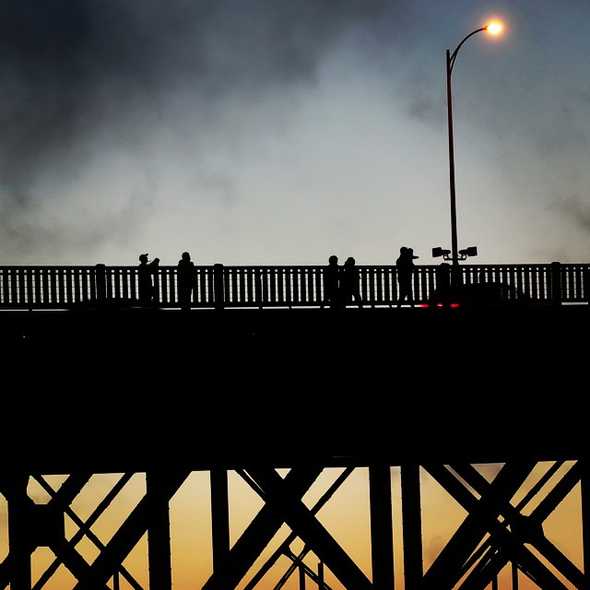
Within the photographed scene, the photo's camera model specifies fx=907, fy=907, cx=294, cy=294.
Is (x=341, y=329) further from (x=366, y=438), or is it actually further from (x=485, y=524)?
(x=485, y=524)

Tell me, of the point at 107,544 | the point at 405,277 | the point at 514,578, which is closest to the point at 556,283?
the point at 405,277

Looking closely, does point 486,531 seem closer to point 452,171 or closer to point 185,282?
point 185,282

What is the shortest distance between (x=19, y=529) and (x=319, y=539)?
14.4 feet

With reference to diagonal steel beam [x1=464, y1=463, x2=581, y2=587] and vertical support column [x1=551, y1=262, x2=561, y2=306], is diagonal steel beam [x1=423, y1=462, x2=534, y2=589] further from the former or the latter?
vertical support column [x1=551, y1=262, x2=561, y2=306]

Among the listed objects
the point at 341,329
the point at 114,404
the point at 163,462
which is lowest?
the point at 163,462

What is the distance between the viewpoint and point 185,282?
18766 millimetres

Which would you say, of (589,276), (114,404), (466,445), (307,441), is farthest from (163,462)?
(589,276)

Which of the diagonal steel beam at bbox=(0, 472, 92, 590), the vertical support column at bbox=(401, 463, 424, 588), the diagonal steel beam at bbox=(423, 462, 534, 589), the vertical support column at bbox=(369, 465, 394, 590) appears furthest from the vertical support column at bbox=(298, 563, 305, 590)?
the diagonal steel beam at bbox=(0, 472, 92, 590)

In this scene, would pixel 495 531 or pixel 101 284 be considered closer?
pixel 495 531

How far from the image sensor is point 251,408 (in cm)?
1156

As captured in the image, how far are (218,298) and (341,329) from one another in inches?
263

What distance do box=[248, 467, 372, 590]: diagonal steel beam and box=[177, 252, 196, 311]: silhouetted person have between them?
8.42 metres

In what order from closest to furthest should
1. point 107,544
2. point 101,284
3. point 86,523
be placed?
point 107,544, point 86,523, point 101,284

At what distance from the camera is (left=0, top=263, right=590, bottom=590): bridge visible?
10906 mm
